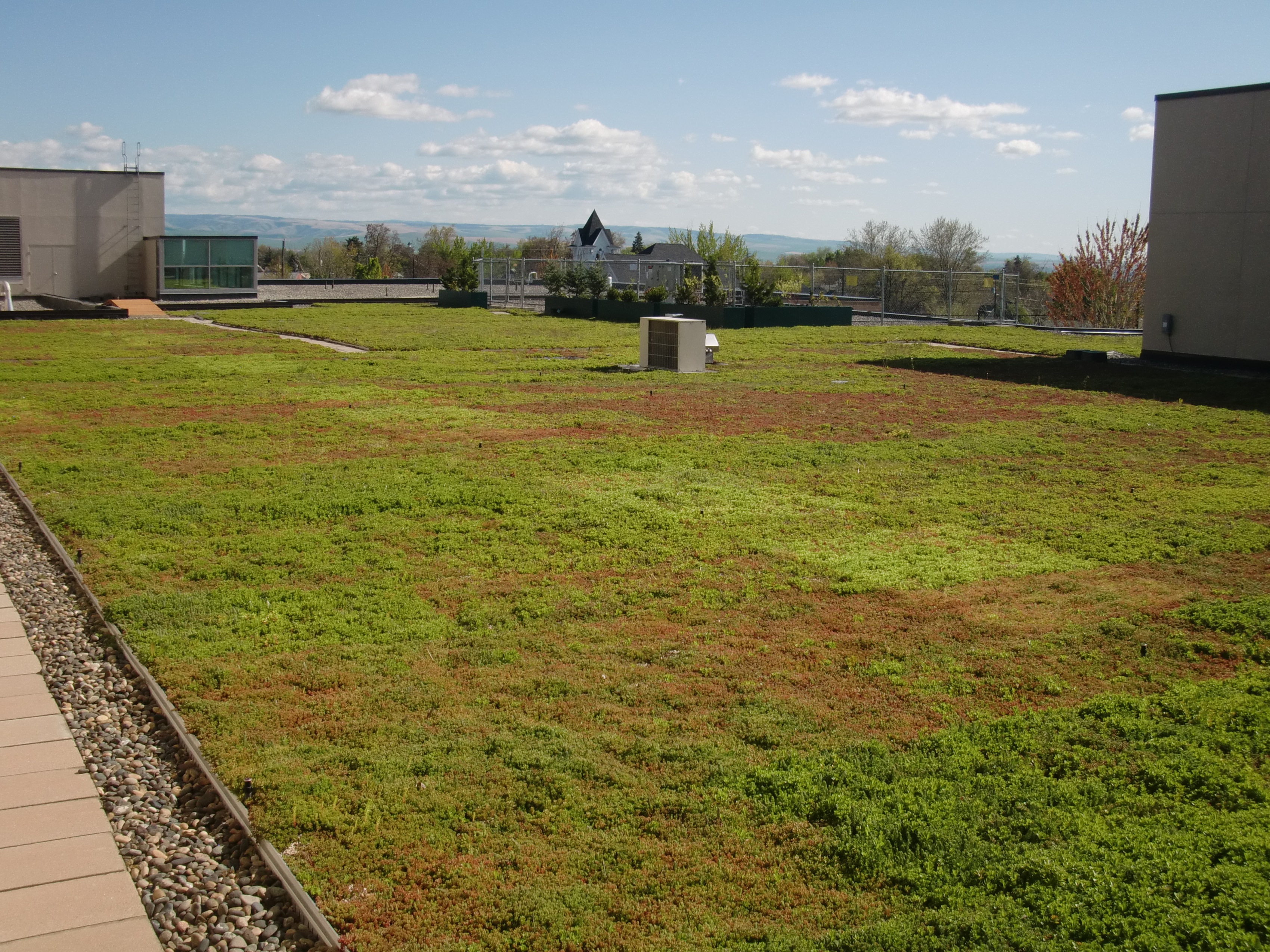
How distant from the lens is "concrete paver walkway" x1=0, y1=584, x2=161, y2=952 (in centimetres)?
328

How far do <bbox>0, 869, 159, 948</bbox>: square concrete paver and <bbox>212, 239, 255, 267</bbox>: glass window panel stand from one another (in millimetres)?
39701

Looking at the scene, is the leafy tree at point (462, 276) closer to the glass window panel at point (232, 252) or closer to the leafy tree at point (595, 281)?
the leafy tree at point (595, 281)

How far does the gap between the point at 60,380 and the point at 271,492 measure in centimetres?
955

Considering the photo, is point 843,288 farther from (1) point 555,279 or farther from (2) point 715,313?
(1) point 555,279

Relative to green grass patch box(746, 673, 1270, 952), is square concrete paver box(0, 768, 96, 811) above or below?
below

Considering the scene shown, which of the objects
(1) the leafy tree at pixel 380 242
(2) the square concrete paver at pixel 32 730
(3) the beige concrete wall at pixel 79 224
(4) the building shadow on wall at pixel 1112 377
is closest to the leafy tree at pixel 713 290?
(4) the building shadow on wall at pixel 1112 377

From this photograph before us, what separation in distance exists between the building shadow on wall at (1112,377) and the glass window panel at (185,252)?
1105 inches

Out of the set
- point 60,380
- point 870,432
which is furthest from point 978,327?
point 60,380

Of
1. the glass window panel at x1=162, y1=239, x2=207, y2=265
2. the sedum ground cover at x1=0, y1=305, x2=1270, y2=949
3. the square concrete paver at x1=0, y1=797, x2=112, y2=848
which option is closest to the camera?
the sedum ground cover at x1=0, y1=305, x2=1270, y2=949

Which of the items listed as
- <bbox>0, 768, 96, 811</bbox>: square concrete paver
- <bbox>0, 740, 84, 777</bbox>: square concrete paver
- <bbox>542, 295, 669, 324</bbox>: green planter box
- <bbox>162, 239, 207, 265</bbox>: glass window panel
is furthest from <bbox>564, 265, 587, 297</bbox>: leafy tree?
<bbox>0, 768, 96, 811</bbox>: square concrete paver

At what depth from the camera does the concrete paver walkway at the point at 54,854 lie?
10.7ft

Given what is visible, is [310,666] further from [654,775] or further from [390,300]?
[390,300]

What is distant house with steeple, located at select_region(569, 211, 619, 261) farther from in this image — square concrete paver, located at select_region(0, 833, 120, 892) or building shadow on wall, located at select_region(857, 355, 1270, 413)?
square concrete paver, located at select_region(0, 833, 120, 892)

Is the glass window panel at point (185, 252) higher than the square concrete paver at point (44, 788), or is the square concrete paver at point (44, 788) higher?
the glass window panel at point (185, 252)
